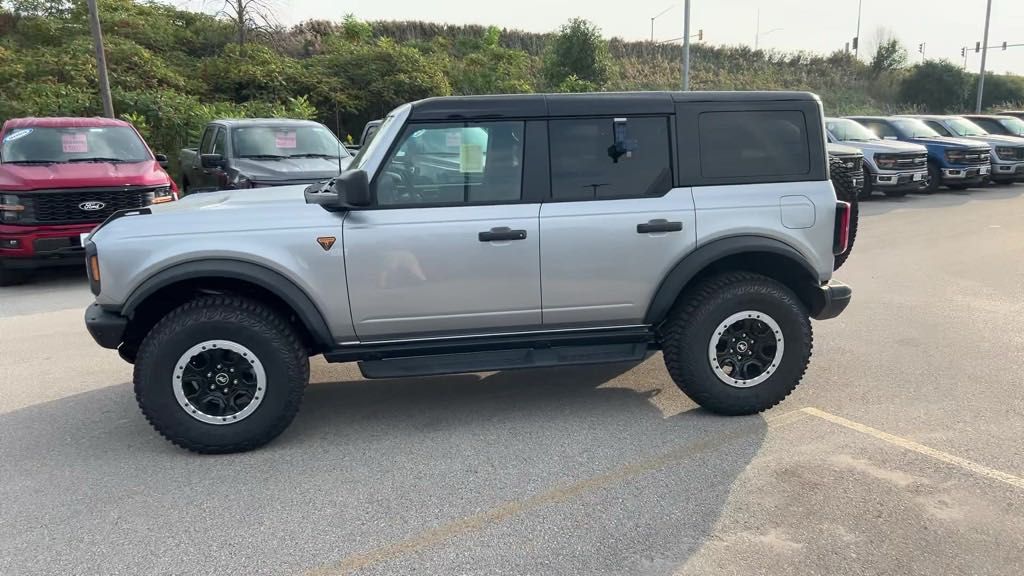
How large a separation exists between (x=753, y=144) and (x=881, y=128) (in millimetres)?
15827

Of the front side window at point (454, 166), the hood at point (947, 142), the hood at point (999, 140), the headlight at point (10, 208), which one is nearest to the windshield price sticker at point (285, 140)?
the headlight at point (10, 208)

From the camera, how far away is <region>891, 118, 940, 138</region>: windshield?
17547mm

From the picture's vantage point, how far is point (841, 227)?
174 inches

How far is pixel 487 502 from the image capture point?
3.46m

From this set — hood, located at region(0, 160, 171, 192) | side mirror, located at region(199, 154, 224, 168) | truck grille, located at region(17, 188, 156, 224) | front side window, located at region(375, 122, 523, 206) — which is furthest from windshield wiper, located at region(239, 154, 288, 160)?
front side window, located at region(375, 122, 523, 206)

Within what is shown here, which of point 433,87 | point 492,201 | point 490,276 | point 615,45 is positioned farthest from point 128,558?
point 615,45

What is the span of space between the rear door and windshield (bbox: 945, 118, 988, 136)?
17940mm

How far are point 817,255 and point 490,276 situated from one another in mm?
1989

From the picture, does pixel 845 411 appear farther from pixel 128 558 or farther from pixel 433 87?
pixel 433 87

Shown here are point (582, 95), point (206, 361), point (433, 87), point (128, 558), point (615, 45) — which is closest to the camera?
point (128, 558)

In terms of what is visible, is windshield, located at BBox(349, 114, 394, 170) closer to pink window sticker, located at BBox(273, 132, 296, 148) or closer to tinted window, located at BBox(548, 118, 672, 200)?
tinted window, located at BBox(548, 118, 672, 200)

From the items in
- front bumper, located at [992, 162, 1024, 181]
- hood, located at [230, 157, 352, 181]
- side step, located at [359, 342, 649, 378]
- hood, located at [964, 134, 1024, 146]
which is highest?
hood, located at [230, 157, 352, 181]

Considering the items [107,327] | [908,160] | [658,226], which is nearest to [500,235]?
[658,226]

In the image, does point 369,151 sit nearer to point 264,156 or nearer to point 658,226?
point 658,226
